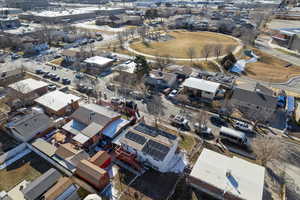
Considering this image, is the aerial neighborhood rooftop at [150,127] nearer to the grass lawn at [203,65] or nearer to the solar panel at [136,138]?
the solar panel at [136,138]

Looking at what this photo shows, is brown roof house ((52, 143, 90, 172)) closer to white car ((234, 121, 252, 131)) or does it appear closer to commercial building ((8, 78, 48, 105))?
commercial building ((8, 78, 48, 105))

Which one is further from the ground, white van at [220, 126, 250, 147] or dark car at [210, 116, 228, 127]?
white van at [220, 126, 250, 147]

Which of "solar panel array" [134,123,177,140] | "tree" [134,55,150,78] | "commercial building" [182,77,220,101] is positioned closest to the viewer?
"solar panel array" [134,123,177,140]

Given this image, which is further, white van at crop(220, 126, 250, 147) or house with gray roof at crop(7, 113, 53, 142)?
house with gray roof at crop(7, 113, 53, 142)

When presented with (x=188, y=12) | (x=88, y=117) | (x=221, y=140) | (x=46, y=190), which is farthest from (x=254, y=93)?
(x=188, y=12)

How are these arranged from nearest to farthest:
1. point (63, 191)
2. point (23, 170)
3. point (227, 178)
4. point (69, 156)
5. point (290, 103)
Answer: point (63, 191) → point (227, 178) → point (23, 170) → point (69, 156) → point (290, 103)

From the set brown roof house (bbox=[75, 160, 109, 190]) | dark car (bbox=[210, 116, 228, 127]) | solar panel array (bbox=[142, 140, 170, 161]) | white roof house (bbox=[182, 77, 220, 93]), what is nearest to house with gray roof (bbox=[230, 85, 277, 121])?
white roof house (bbox=[182, 77, 220, 93])

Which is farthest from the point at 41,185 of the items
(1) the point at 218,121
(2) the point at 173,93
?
(2) the point at 173,93

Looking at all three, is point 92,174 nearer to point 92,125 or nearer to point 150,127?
point 92,125
